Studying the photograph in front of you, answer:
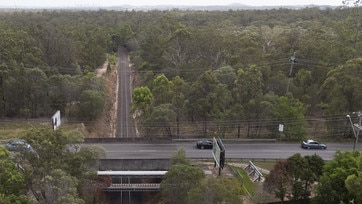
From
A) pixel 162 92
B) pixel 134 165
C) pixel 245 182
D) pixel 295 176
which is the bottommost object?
pixel 245 182

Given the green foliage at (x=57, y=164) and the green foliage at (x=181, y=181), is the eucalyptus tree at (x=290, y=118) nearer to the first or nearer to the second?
the green foliage at (x=181, y=181)

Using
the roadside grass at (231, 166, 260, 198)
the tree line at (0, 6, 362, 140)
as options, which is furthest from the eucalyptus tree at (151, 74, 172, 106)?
the roadside grass at (231, 166, 260, 198)

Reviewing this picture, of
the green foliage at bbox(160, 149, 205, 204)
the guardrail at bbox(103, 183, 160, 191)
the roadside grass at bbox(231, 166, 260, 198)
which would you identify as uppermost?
the green foliage at bbox(160, 149, 205, 204)

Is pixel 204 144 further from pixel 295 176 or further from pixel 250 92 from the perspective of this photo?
pixel 295 176

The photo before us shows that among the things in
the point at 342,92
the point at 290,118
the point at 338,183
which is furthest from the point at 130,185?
the point at 342,92

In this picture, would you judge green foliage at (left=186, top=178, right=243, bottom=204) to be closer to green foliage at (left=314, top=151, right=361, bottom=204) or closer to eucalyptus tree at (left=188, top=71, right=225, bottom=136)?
green foliage at (left=314, top=151, right=361, bottom=204)

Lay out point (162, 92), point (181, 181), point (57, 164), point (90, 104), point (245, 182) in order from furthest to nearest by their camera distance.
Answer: point (90, 104)
point (162, 92)
point (245, 182)
point (181, 181)
point (57, 164)

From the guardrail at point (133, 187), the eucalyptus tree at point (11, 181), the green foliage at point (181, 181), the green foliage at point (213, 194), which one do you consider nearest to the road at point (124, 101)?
the guardrail at point (133, 187)
